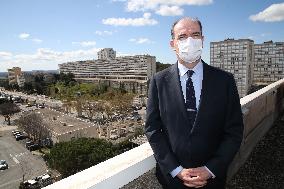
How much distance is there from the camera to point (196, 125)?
1.49 meters

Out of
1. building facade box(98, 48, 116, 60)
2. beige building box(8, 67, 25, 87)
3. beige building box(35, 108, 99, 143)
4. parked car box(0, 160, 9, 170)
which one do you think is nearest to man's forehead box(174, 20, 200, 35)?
beige building box(35, 108, 99, 143)

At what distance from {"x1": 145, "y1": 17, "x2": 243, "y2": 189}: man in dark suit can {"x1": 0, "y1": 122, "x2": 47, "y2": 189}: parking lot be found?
83.7 feet

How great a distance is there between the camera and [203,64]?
164cm

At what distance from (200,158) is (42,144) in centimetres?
3431

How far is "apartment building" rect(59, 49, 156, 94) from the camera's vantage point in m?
75.6

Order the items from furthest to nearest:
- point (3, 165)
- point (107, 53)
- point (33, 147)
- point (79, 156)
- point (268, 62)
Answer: point (107, 53) < point (268, 62) < point (33, 147) < point (3, 165) < point (79, 156)

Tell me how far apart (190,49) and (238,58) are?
60.7 meters

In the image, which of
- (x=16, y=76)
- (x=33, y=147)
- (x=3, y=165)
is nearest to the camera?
(x=3, y=165)

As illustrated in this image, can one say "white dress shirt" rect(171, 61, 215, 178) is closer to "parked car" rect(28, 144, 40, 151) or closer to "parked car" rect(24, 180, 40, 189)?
"parked car" rect(24, 180, 40, 189)

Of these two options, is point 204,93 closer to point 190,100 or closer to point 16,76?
point 190,100

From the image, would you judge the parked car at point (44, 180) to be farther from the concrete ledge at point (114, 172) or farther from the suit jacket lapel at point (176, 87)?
the suit jacket lapel at point (176, 87)

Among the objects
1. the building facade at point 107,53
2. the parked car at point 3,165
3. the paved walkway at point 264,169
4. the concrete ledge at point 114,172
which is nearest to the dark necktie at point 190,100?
the concrete ledge at point 114,172

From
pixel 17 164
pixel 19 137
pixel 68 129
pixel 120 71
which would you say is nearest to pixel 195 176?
pixel 17 164

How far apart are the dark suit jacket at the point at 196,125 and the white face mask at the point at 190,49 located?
0.31 feet
